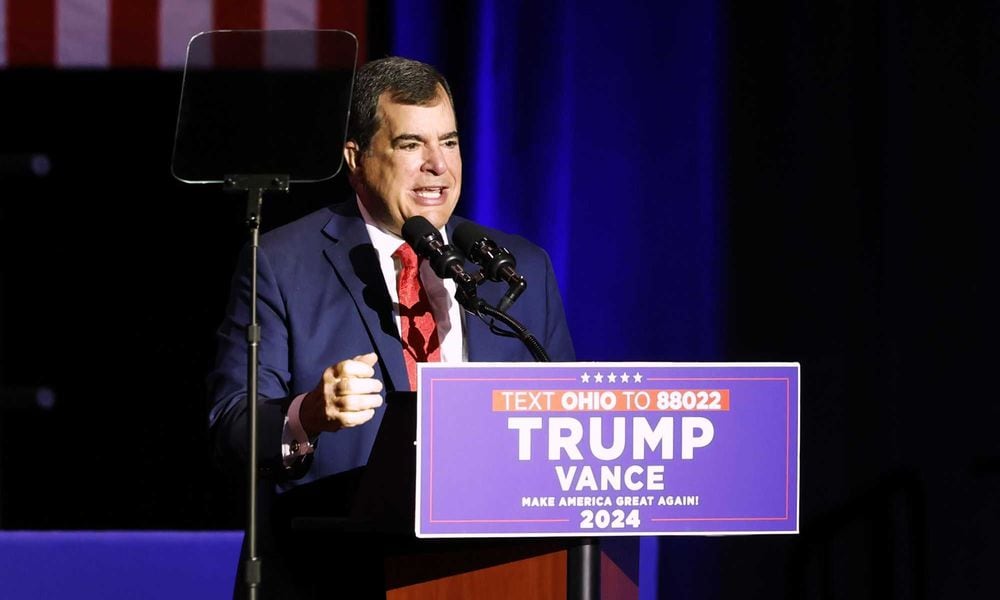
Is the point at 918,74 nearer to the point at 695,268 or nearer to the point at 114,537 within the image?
the point at 695,268

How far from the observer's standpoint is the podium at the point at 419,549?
1479mm

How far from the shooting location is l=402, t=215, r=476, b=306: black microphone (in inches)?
65.4

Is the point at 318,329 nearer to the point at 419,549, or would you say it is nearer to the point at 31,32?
the point at 419,549

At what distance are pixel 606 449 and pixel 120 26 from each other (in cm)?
227

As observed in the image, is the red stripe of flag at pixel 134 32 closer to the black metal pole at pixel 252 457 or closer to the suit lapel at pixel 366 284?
the suit lapel at pixel 366 284

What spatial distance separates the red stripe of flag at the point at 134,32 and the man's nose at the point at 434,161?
1403mm

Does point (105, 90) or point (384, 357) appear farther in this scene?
point (105, 90)

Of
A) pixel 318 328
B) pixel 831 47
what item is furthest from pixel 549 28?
pixel 318 328

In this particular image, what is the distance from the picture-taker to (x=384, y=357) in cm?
196

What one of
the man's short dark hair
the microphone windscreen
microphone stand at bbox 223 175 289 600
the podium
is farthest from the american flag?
the podium

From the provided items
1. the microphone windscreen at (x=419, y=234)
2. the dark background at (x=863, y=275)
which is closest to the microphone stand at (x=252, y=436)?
the microphone windscreen at (x=419, y=234)

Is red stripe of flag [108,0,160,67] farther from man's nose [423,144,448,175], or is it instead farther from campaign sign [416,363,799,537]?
campaign sign [416,363,799,537]

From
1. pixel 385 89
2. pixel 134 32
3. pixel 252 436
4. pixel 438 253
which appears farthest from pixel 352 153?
pixel 134 32

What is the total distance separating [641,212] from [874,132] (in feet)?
1.96
